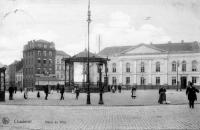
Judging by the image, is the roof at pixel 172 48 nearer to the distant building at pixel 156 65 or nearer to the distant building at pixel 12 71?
the distant building at pixel 156 65

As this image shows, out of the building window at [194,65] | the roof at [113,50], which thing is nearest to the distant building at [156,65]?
the building window at [194,65]

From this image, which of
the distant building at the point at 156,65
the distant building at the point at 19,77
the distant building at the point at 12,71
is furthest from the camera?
the distant building at the point at 12,71

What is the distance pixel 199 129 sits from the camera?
35.4ft

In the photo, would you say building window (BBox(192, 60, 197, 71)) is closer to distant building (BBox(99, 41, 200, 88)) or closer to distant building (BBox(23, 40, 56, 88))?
distant building (BBox(99, 41, 200, 88))

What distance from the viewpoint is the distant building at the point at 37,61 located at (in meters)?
84.5

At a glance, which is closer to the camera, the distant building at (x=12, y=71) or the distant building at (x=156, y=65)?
the distant building at (x=156, y=65)

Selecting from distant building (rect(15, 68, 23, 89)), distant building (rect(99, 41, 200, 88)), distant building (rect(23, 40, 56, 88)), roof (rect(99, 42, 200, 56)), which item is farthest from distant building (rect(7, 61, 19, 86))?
distant building (rect(99, 41, 200, 88))

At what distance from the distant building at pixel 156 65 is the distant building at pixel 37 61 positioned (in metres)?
16.2

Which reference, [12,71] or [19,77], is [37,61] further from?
[12,71]

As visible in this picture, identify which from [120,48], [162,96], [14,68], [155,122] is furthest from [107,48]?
[155,122]

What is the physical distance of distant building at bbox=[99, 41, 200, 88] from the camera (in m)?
71.6

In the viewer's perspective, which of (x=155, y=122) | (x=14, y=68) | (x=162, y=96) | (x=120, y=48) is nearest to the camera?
(x=155, y=122)

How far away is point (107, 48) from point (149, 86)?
19.2m

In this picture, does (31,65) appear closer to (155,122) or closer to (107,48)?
(107,48)
